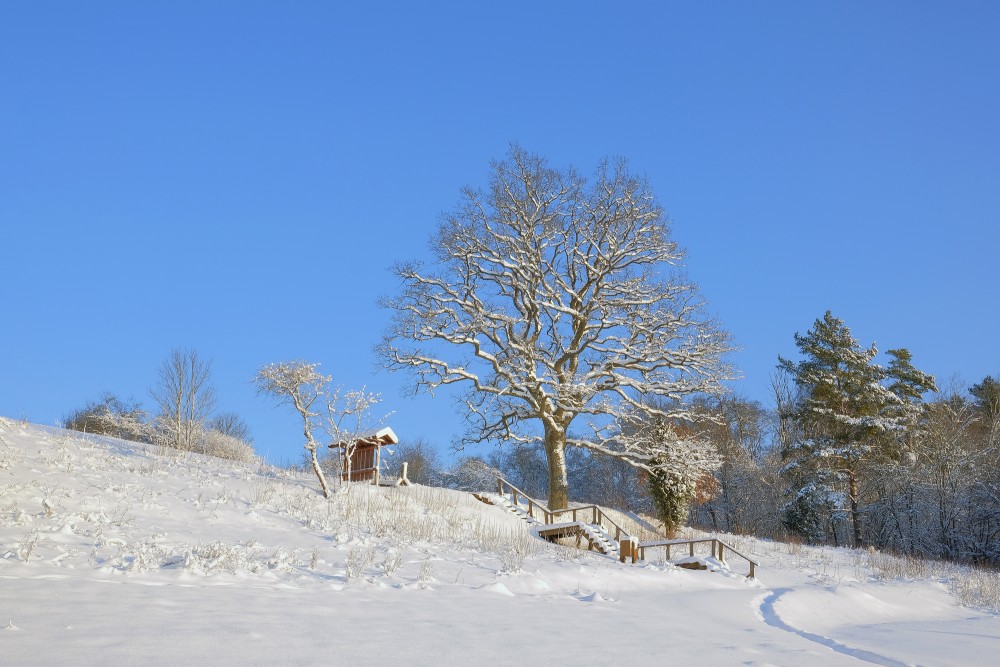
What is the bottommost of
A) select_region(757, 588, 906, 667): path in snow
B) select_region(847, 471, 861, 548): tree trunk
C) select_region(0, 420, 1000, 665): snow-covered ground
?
select_region(757, 588, 906, 667): path in snow

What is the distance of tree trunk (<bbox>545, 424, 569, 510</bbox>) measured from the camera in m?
24.5

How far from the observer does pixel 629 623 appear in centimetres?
749

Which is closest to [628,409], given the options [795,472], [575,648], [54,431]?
[795,472]

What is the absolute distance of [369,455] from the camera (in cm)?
2720

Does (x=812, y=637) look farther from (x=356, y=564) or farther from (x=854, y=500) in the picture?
(x=854, y=500)

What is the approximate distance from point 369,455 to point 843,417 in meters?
22.6

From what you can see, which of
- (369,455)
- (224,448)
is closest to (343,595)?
(369,455)

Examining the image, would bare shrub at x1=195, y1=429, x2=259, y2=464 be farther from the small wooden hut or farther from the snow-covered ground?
the snow-covered ground

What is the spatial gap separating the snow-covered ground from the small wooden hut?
24.4 ft

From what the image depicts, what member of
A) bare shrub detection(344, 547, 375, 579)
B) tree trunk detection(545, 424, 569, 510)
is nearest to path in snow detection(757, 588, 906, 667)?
bare shrub detection(344, 547, 375, 579)

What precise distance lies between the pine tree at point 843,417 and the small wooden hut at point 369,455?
2019 cm

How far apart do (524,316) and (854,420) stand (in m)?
19.3

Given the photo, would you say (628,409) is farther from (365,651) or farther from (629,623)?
(365,651)

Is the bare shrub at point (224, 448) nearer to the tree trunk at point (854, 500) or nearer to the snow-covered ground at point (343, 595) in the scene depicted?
the snow-covered ground at point (343, 595)
